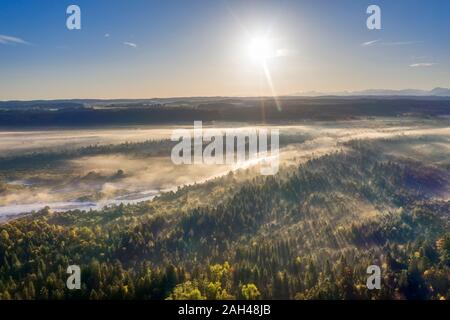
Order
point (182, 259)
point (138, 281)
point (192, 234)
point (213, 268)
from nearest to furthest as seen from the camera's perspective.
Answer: point (138, 281)
point (213, 268)
point (182, 259)
point (192, 234)

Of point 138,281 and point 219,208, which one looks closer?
point 138,281
